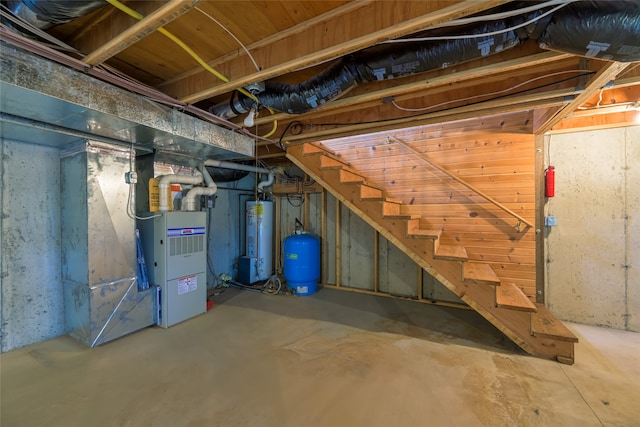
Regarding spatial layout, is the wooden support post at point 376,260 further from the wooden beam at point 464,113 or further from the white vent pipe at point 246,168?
the white vent pipe at point 246,168

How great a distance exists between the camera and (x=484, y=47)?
1.42 meters

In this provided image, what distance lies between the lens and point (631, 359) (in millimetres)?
2238

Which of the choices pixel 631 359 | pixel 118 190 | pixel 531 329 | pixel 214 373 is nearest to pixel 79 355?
pixel 214 373

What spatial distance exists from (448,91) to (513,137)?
49.9 inches

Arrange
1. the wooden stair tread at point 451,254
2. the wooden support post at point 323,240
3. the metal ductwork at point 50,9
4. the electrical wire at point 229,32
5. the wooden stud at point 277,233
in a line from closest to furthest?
the metal ductwork at point 50,9
the electrical wire at point 229,32
the wooden stair tread at point 451,254
the wooden support post at point 323,240
the wooden stud at point 277,233

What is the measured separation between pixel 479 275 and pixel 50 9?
3.44m

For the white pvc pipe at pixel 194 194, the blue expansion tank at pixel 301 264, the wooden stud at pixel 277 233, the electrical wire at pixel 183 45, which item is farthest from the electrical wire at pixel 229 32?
the wooden stud at pixel 277 233

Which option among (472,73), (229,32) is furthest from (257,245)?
(472,73)

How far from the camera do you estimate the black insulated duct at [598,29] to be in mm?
1129

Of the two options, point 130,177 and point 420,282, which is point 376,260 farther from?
point 130,177

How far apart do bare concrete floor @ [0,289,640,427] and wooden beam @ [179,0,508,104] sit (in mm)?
2221

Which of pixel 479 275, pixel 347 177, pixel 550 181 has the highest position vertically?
pixel 347 177

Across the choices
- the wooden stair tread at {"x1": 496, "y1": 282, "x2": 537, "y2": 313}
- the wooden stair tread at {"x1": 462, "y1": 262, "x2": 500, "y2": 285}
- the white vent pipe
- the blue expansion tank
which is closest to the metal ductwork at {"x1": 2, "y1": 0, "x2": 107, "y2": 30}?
the white vent pipe

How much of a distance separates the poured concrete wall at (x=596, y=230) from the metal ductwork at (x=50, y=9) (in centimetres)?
420
